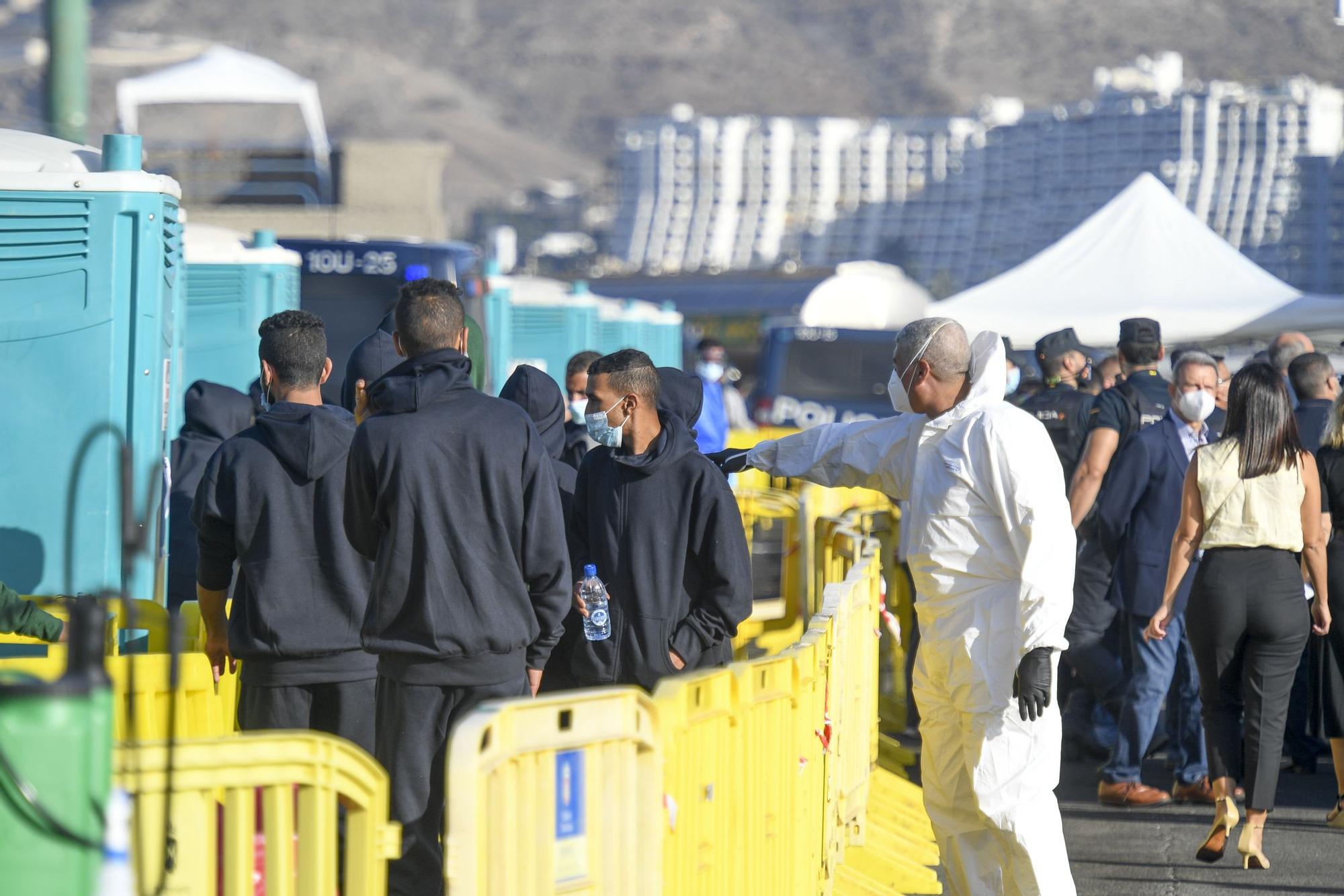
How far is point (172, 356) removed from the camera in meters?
7.21

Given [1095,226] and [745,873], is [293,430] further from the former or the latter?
[1095,226]

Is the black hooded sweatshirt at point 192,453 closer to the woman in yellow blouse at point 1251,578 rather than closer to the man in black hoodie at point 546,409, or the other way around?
the man in black hoodie at point 546,409

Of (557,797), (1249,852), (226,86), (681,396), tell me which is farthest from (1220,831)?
(226,86)

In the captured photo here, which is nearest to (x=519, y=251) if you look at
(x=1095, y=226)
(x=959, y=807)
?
(x=1095, y=226)

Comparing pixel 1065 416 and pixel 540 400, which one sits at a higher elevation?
pixel 540 400

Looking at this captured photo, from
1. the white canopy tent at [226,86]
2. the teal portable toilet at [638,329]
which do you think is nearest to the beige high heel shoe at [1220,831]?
the teal portable toilet at [638,329]

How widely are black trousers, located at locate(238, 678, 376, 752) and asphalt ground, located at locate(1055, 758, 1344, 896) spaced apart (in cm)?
295

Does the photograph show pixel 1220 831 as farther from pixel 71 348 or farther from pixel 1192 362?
pixel 71 348

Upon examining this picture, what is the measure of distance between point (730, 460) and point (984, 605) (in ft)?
3.81

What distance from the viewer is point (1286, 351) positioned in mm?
10320

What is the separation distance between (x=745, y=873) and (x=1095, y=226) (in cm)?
1199

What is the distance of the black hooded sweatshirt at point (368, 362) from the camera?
23.8ft

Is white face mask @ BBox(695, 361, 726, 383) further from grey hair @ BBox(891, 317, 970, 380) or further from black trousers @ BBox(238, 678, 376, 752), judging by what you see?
black trousers @ BBox(238, 678, 376, 752)

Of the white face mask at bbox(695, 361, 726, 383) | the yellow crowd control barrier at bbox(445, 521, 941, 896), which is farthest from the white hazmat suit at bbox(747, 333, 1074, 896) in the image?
the white face mask at bbox(695, 361, 726, 383)
